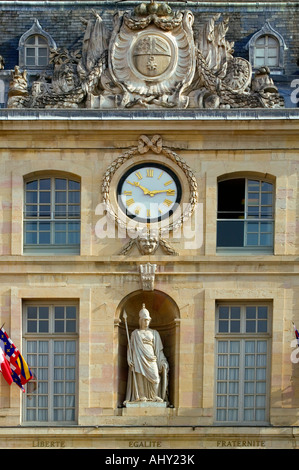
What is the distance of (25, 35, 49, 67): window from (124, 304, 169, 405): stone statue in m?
8.20

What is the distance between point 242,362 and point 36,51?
1112cm

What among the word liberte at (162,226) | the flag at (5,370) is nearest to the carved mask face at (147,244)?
the word liberte at (162,226)

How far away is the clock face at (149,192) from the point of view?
5184cm

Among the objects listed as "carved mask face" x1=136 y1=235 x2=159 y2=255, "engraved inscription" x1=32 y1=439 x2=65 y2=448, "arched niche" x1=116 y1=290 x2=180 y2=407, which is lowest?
"engraved inscription" x1=32 y1=439 x2=65 y2=448

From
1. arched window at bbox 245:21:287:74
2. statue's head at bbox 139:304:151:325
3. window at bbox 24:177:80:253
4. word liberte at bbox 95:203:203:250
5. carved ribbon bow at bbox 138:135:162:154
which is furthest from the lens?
arched window at bbox 245:21:287:74

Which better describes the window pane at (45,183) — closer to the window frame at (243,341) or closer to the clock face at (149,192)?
the clock face at (149,192)

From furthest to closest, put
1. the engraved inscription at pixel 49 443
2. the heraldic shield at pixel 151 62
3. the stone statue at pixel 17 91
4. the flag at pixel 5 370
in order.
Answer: the stone statue at pixel 17 91 < the heraldic shield at pixel 151 62 < the flag at pixel 5 370 < the engraved inscription at pixel 49 443

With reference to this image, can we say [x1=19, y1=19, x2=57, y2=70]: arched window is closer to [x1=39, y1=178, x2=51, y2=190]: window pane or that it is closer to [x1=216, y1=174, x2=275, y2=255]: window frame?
[x1=39, y1=178, x2=51, y2=190]: window pane

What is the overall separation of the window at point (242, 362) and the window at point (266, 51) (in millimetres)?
7399

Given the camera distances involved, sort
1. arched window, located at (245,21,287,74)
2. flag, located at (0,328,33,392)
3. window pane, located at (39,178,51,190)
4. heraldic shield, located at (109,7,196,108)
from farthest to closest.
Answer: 1. arched window, located at (245,21,287,74)
2. window pane, located at (39,178,51,190)
3. heraldic shield, located at (109,7,196,108)
4. flag, located at (0,328,33,392)

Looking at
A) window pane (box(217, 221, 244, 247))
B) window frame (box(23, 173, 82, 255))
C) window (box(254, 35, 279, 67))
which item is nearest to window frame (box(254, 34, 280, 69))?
window (box(254, 35, 279, 67))

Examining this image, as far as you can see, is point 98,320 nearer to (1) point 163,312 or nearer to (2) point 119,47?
(1) point 163,312

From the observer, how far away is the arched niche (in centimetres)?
5144
